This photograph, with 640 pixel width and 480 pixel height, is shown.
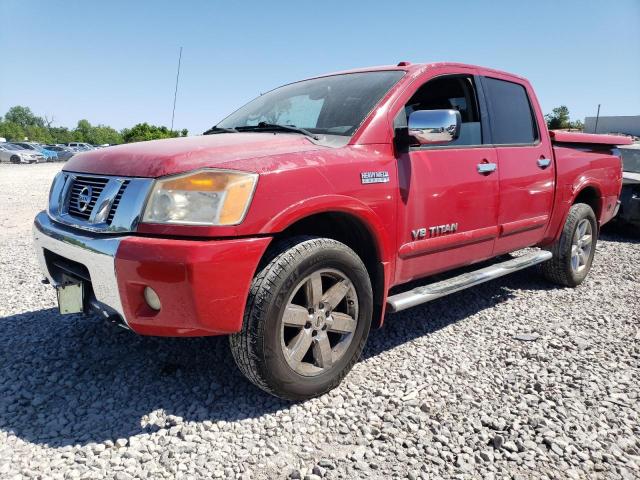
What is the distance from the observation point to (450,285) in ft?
9.84

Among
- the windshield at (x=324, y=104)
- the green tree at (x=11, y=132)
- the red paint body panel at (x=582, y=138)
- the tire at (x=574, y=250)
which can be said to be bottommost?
the tire at (x=574, y=250)

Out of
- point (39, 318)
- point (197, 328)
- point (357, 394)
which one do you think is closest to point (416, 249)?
point (357, 394)

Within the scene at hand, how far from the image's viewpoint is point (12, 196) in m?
11.5

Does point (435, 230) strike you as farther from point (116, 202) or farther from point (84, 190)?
point (84, 190)

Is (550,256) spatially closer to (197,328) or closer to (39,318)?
(197,328)

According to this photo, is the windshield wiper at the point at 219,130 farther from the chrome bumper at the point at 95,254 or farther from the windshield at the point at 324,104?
the chrome bumper at the point at 95,254

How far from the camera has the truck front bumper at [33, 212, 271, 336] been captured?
1.90 m

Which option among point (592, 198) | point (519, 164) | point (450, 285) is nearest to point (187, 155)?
point (450, 285)

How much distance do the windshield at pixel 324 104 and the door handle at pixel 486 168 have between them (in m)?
0.83

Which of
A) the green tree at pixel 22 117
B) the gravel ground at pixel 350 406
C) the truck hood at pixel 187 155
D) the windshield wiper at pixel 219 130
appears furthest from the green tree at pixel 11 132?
the truck hood at pixel 187 155

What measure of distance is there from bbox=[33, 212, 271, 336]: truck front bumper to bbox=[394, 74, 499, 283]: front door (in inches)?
40.6

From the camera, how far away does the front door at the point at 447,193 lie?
107 inches

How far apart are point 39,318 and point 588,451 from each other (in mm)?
3532

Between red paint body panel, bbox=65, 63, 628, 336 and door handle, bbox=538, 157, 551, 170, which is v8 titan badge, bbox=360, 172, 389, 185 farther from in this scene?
door handle, bbox=538, 157, 551, 170
